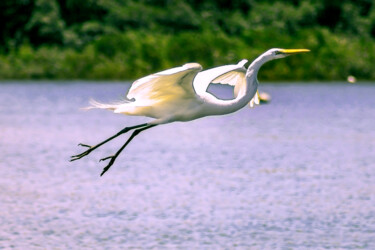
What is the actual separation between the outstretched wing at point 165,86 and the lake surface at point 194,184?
4251 millimetres

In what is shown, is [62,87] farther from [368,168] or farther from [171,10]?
[368,168]

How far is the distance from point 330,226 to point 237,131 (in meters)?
16.3

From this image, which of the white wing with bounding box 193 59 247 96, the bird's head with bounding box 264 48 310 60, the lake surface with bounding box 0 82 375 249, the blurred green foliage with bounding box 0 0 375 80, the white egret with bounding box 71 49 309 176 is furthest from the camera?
the blurred green foliage with bounding box 0 0 375 80

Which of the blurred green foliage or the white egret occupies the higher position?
the white egret

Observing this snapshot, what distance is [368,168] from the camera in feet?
75.3

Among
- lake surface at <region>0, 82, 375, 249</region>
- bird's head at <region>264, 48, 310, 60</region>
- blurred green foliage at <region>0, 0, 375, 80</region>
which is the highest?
bird's head at <region>264, 48, 310, 60</region>

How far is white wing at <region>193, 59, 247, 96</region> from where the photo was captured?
430 inches

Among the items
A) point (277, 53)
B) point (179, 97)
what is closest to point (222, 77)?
point (179, 97)

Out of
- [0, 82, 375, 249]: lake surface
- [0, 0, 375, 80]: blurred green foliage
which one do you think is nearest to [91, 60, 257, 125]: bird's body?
[0, 82, 375, 249]: lake surface

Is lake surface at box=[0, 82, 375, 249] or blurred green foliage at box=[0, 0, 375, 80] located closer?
lake surface at box=[0, 82, 375, 249]

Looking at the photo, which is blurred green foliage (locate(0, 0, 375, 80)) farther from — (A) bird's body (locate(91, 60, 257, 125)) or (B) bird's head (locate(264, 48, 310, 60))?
(B) bird's head (locate(264, 48, 310, 60))

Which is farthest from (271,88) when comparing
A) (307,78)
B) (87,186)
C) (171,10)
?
(87,186)

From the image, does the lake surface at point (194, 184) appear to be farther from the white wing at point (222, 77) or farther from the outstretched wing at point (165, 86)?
the outstretched wing at point (165, 86)

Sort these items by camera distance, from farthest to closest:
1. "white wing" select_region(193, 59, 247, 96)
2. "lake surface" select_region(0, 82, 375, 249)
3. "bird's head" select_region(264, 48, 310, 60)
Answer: "lake surface" select_region(0, 82, 375, 249) < "white wing" select_region(193, 59, 247, 96) < "bird's head" select_region(264, 48, 310, 60)
